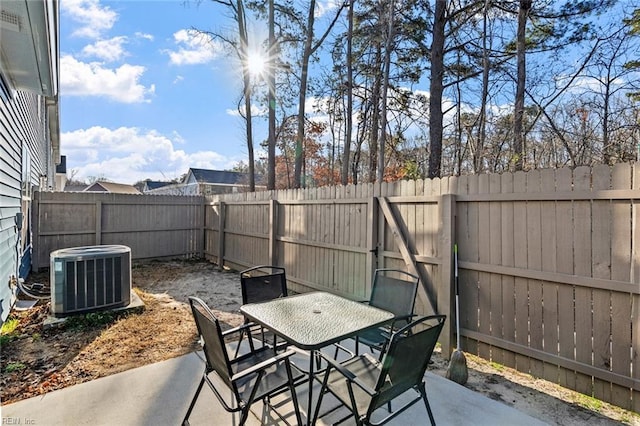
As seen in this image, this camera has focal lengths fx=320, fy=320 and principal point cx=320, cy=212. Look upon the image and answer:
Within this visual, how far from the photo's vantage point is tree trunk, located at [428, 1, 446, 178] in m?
7.79

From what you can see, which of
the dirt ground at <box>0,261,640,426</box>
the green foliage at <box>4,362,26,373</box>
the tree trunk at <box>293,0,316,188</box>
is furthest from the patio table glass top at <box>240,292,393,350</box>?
the tree trunk at <box>293,0,316,188</box>

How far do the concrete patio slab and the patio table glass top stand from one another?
643mm

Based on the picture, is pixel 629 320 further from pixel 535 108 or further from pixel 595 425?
pixel 535 108

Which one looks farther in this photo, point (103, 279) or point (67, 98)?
point (67, 98)

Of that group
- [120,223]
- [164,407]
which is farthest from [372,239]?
[120,223]

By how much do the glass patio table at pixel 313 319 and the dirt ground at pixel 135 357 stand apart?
3.85 feet

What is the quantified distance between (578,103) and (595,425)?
763 cm

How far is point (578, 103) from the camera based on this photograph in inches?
288

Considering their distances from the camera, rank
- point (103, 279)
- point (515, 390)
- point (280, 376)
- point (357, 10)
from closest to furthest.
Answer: point (280, 376)
point (515, 390)
point (103, 279)
point (357, 10)

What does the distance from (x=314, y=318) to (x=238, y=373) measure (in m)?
0.61

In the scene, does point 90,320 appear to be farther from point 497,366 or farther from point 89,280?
point 497,366

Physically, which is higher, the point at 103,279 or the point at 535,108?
the point at 535,108

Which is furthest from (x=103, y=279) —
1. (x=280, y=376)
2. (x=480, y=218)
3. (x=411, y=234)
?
(x=480, y=218)

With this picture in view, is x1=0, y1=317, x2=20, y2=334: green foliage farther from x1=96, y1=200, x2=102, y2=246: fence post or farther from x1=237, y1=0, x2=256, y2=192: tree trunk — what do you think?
x1=237, y1=0, x2=256, y2=192: tree trunk
